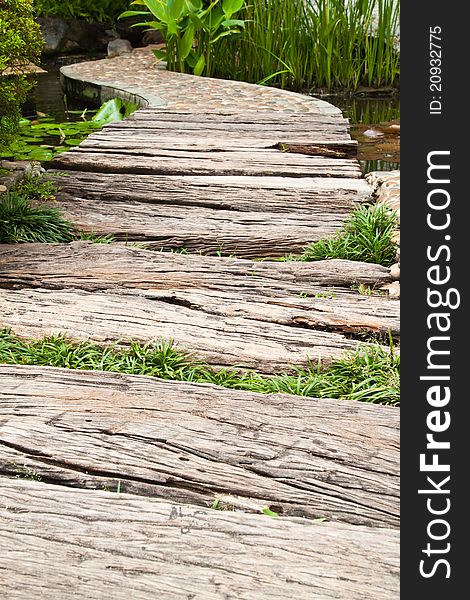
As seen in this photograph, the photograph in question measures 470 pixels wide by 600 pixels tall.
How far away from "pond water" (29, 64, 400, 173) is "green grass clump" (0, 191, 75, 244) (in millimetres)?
2054

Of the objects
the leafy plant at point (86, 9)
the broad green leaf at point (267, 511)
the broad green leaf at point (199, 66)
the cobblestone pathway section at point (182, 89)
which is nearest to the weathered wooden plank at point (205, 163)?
the cobblestone pathway section at point (182, 89)

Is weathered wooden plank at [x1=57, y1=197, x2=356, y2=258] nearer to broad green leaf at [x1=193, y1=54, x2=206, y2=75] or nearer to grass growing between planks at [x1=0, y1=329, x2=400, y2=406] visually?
grass growing between planks at [x1=0, y1=329, x2=400, y2=406]

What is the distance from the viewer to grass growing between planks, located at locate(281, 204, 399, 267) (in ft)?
9.87

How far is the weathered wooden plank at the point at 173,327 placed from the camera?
2.27 metres

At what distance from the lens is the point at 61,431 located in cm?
186

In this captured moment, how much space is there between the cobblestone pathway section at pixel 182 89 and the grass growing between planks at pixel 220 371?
319cm

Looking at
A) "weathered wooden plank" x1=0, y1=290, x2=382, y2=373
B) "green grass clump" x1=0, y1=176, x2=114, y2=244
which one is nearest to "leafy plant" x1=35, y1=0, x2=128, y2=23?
"green grass clump" x1=0, y1=176, x2=114, y2=244

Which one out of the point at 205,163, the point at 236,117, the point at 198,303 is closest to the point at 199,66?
the point at 236,117

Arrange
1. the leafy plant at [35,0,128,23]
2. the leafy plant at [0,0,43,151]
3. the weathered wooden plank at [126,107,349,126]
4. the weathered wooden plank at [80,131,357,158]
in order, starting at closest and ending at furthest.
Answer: the leafy plant at [0,0,43,151], the weathered wooden plank at [80,131,357,158], the weathered wooden plank at [126,107,349,126], the leafy plant at [35,0,128,23]

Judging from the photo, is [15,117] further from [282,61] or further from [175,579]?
[282,61]

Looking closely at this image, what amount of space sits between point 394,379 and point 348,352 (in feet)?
0.60

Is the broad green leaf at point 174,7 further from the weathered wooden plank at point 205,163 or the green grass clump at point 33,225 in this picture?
the green grass clump at point 33,225

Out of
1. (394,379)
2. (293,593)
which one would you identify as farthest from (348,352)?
(293,593)

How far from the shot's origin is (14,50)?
2891 millimetres
